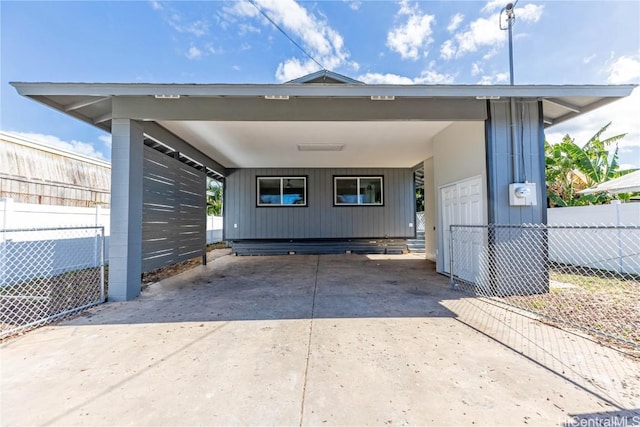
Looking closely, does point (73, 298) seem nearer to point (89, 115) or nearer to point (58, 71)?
point (89, 115)

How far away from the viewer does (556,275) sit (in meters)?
5.49

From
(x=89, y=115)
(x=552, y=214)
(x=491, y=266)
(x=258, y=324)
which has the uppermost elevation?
(x=89, y=115)

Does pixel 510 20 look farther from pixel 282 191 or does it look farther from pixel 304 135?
pixel 282 191

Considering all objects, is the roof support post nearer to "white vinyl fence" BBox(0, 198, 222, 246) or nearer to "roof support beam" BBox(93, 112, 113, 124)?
"roof support beam" BBox(93, 112, 113, 124)

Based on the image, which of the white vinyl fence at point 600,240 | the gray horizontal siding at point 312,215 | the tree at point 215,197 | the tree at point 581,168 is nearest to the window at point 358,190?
the gray horizontal siding at point 312,215

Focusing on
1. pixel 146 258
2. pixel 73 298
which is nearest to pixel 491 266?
pixel 146 258

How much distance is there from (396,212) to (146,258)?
755 cm

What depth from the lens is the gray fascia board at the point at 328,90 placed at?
385cm

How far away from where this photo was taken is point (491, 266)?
4.33 m

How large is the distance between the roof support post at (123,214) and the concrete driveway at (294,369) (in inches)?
14.3

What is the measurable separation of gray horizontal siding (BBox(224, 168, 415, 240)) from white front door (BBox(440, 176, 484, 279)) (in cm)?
364

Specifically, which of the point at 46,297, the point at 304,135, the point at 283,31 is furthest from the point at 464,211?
the point at 46,297

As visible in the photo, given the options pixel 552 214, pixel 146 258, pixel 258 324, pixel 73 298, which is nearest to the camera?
pixel 258 324

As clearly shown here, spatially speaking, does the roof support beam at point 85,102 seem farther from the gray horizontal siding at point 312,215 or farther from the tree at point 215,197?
the tree at point 215,197
